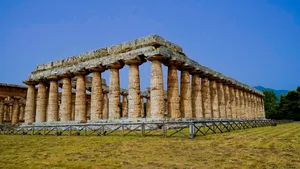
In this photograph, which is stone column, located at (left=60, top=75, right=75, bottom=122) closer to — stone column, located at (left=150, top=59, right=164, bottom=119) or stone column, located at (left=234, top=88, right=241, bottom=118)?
stone column, located at (left=150, top=59, right=164, bottom=119)

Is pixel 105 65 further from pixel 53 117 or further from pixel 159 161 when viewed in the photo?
pixel 159 161

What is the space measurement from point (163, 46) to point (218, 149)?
15.7m

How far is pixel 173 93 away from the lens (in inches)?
1013

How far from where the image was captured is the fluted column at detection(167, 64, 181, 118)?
990 inches

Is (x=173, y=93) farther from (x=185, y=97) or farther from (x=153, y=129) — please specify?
(x=153, y=129)

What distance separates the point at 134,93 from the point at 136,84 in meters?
1.01

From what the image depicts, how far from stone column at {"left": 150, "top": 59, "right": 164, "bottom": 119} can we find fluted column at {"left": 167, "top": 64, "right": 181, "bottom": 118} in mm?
2245

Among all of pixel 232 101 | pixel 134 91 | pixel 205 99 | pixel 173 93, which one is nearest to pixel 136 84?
pixel 134 91

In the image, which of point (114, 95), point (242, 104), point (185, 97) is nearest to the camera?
point (114, 95)

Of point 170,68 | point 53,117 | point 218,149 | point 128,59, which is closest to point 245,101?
point 170,68

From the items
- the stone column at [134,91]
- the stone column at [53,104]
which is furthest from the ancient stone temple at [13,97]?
the stone column at [134,91]

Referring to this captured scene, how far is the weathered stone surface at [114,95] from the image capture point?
26.5 metres

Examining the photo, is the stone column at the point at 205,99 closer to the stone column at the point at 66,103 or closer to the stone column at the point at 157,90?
the stone column at the point at 157,90

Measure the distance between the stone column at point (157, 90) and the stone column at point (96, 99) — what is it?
25.5ft
